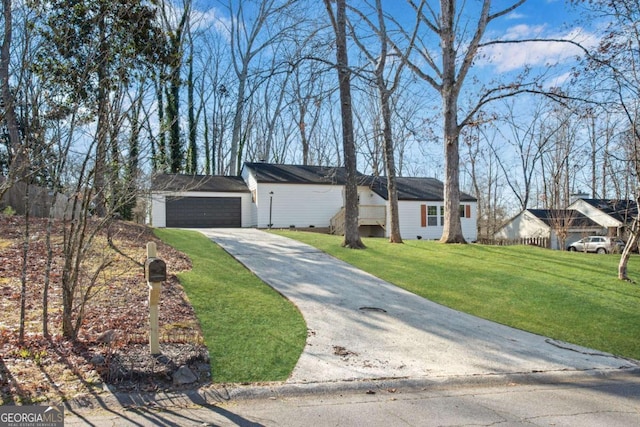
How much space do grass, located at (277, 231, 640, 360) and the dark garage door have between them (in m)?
11.2

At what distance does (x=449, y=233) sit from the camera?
1628cm

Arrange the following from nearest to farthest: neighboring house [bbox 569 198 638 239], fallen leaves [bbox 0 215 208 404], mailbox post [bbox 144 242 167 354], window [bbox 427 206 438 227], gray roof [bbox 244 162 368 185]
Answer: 1. fallen leaves [bbox 0 215 208 404]
2. mailbox post [bbox 144 242 167 354]
3. gray roof [bbox 244 162 368 185]
4. window [bbox 427 206 438 227]
5. neighboring house [bbox 569 198 638 239]

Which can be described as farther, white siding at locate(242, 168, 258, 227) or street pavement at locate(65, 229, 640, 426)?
white siding at locate(242, 168, 258, 227)

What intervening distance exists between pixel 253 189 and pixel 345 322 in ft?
63.0

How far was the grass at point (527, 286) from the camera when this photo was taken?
748 cm

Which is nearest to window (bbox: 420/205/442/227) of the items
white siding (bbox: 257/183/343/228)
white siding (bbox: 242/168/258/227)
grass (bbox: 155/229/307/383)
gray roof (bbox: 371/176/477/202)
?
gray roof (bbox: 371/176/477/202)

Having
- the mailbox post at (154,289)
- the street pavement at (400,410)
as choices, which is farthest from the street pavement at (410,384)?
the mailbox post at (154,289)

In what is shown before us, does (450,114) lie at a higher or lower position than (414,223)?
higher

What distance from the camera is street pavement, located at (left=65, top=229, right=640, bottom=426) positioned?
3.77 meters

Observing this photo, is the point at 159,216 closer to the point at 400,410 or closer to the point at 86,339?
the point at 86,339

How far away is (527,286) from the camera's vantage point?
9.98 m

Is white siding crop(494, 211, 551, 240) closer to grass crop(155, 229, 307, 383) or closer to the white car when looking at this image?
the white car

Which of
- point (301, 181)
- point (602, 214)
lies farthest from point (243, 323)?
point (602, 214)

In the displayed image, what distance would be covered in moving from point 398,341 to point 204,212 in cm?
1998
